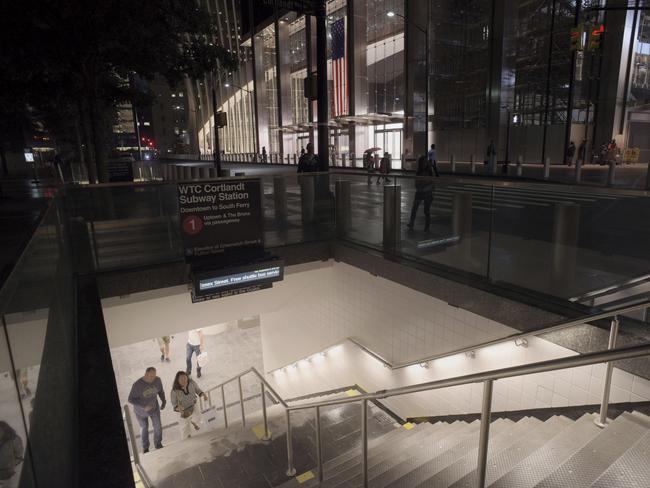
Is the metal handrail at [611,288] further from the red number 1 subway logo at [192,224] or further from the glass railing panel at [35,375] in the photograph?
the red number 1 subway logo at [192,224]

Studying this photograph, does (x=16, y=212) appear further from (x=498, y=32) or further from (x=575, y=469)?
(x=498, y=32)

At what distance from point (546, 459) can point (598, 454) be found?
0.40 meters

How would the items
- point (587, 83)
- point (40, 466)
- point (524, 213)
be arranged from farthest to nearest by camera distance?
point (587, 83) → point (524, 213) → point (40, 466)

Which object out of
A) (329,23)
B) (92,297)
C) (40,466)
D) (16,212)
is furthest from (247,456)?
(329,23)

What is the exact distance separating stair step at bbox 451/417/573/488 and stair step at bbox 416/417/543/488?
2.9 inches

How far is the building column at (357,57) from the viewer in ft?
149

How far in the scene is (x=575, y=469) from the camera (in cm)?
327

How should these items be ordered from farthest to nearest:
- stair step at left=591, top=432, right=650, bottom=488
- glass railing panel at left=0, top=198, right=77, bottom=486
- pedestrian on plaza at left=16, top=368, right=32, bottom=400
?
1. stair step at left=591, top=432, right=650, bottom=488
2. pedestrian on plaza at left=16, top=368, right=32, bottom=400
3. glass railing panel at left=0, top=198, right=77, bottom=486

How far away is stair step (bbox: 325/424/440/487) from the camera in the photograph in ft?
18.3

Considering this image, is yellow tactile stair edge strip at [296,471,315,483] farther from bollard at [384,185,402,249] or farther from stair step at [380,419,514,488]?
bollard at [384,185,402,249]

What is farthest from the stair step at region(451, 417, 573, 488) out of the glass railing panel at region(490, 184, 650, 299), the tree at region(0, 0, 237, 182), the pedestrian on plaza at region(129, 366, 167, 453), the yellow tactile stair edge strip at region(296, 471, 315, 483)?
the tree at region(0, 0, 237, 182)

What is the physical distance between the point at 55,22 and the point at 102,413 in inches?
388

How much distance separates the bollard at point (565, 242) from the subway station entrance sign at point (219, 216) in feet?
17.1

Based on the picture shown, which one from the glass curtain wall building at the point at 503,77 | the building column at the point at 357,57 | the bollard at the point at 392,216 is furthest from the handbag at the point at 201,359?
the building column at the point at 357,57
